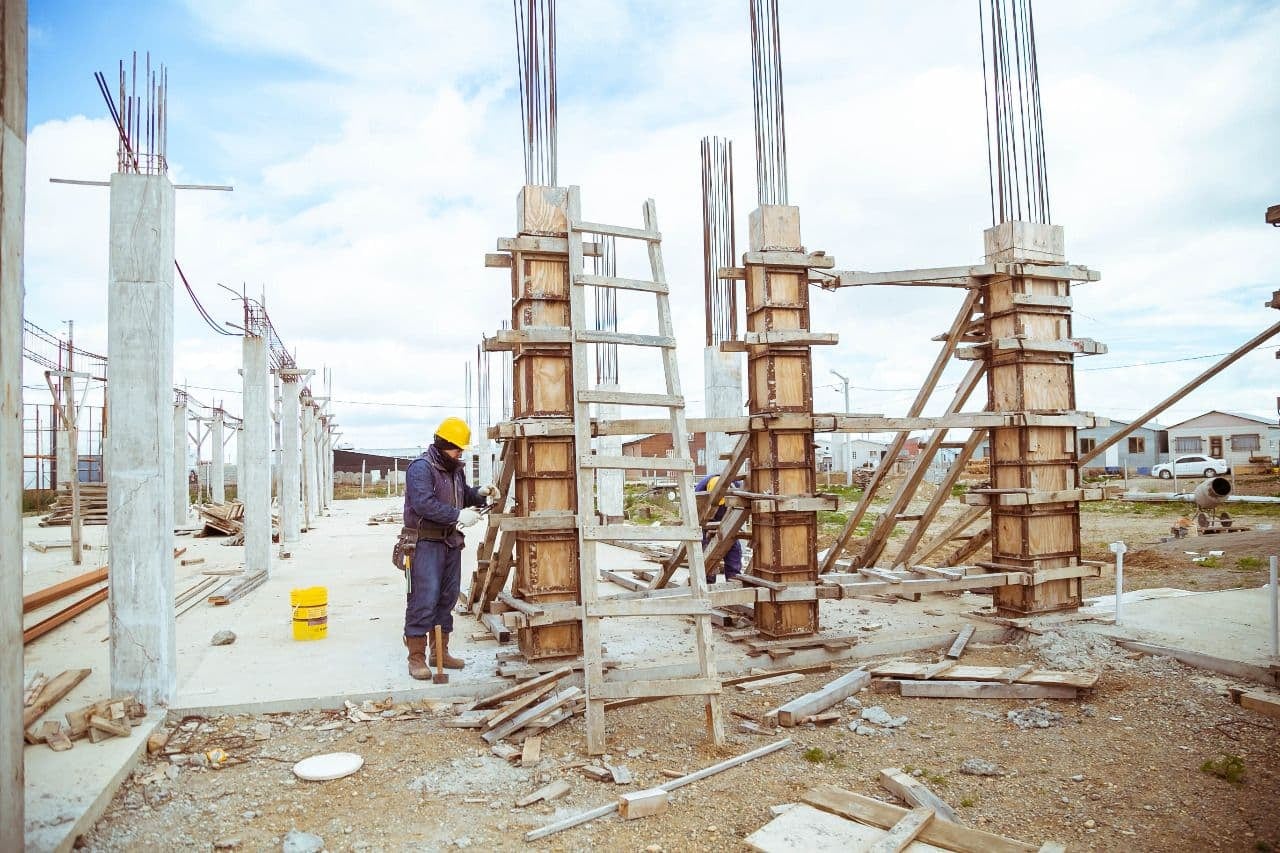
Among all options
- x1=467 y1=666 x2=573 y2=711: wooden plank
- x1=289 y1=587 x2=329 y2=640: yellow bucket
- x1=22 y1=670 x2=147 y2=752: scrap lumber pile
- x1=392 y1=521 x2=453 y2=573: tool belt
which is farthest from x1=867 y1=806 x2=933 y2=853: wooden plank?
x1=289 y1=587 x2=329 y2=640: yellow bucket

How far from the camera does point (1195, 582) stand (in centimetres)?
1017

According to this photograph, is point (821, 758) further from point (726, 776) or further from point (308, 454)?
point (308, 454)

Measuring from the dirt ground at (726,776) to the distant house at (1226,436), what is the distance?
47.9m

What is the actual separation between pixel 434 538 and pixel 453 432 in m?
0.82

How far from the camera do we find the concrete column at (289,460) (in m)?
16.7

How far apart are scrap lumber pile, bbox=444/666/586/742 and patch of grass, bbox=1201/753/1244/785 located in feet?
11.6

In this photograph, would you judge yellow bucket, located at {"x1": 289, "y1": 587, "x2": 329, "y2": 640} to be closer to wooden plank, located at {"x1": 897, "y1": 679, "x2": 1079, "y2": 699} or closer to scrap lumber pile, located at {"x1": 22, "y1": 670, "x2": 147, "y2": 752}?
scrap lumber pile, located at {"x1": 22, "y1": 670, "x2": 147, "y2": 752}

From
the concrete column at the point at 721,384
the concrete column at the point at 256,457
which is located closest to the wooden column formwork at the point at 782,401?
the concrete column at the point at 721,384

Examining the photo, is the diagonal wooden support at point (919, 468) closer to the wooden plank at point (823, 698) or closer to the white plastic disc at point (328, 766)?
the wooden plank at point (823, 698)

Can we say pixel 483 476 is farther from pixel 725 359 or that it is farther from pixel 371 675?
Result: pixel 371 675

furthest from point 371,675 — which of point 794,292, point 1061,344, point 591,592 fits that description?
point 1061,344

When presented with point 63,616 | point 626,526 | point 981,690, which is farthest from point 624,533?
point 63,616

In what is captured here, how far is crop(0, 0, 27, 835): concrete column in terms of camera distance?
9.26 ft

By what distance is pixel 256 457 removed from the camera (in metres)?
12.1
